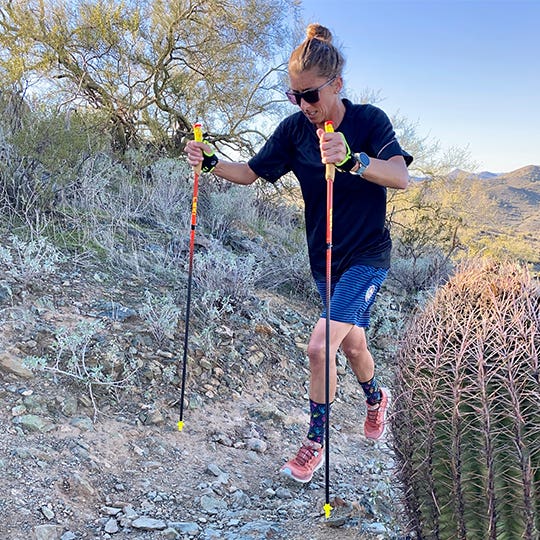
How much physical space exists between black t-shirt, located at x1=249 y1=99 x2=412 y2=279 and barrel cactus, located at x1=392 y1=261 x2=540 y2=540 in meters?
0.89

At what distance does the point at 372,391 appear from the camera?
3.08 meters

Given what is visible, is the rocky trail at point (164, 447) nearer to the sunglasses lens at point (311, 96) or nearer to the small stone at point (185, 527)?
the small stone at point (185, 527)

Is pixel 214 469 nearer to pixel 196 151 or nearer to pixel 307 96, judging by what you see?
pixel 196 151

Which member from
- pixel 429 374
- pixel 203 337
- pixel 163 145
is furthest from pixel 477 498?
pixel 163 145

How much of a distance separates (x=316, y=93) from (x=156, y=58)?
302 inches

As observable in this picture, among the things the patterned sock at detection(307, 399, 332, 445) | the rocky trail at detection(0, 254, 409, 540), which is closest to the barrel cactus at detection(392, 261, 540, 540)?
the rocky trail at detection(0, 254, 409, 540)

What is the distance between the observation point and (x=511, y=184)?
1000 inches

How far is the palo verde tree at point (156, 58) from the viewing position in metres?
8.43

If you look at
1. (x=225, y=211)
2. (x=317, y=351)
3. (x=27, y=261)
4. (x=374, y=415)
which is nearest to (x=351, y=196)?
(x=317, y=351)

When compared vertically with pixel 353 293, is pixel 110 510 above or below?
below

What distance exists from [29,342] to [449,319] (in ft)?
8.00

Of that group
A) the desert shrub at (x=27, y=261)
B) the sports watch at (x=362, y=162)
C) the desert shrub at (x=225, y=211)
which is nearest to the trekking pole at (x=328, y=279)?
the sports watch at (x=362, y=162)

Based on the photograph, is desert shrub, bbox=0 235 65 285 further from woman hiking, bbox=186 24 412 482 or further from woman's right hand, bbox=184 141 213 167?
woman hiking, bbox=186 24 412 482

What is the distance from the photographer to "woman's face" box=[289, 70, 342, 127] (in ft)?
8.39
